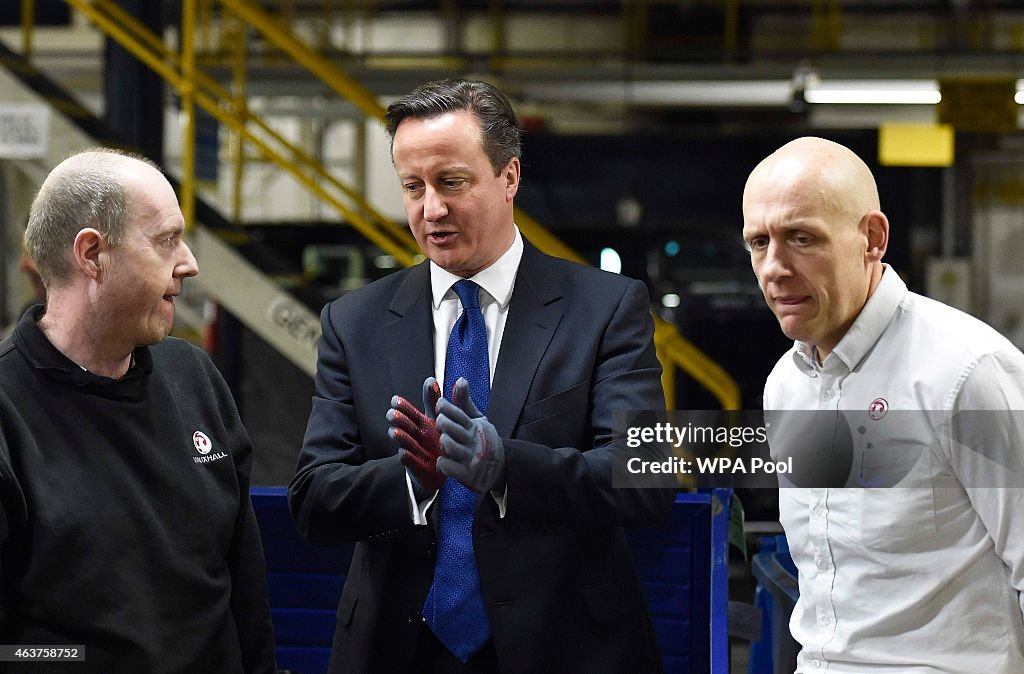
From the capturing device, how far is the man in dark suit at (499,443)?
2.04 metres

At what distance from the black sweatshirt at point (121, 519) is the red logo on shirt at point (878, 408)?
1141 millimetres

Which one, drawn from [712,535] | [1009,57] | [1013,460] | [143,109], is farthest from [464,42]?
[1013,460]

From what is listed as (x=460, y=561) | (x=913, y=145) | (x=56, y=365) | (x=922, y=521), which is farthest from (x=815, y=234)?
(x=913, y=145)

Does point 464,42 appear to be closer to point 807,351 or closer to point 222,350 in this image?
point 222,350

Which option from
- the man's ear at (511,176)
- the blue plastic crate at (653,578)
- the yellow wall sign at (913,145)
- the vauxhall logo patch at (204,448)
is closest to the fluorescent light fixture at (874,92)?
the yellow wall sign at (913,145)

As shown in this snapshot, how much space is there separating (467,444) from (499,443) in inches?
2.9

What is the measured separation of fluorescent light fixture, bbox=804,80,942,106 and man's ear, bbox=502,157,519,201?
7288mm

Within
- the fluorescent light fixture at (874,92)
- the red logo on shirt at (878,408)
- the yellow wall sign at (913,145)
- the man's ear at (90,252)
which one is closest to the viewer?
the red logo on shirt at (878,408)

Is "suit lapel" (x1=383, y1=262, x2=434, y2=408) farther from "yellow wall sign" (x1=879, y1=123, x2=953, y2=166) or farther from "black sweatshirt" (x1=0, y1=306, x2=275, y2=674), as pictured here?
"yellow wall sign" (x1=879, y1=123, x2=953, y2=166)

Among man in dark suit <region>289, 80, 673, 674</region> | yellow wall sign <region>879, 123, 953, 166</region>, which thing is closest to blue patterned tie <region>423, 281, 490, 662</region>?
man in dark suit <region>289, 80, 673, 674</region>

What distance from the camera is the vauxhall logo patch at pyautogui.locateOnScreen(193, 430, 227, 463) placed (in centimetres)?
216

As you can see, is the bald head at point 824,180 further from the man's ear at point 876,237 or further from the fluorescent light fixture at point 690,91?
the fluorescent light fixture at point 690,91

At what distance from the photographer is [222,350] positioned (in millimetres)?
7863

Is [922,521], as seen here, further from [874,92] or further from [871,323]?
[874,92]
